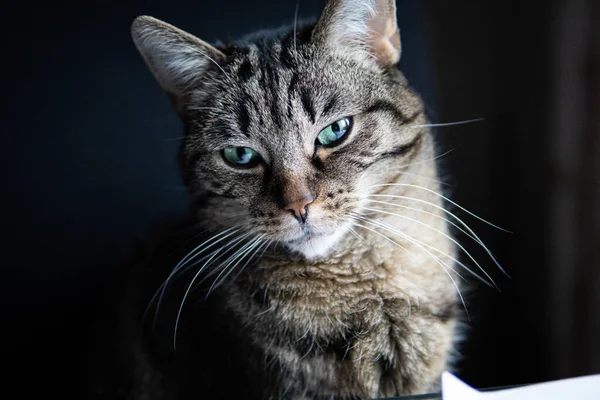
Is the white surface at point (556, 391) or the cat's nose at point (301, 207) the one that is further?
the white surface at point (556, 391)

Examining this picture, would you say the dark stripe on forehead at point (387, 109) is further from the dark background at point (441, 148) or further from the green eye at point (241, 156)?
the green eye at point (241, 156)

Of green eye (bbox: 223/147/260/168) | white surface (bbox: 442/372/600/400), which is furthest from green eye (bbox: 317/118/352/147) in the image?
white surface (bbox: 442/372/600/400)

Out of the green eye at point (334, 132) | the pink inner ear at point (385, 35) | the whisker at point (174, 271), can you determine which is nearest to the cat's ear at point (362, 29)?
the pink inner ear at point (385, 35)

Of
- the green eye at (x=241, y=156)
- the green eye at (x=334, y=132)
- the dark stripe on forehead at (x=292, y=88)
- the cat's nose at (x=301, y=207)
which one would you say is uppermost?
the dark stripe on forehead at (x=292, y=88)

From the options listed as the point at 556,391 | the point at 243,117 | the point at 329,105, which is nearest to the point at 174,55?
the point at 243,117

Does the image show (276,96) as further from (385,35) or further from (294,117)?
(385,35)

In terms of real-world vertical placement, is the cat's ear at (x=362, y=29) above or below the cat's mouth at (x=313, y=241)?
above
